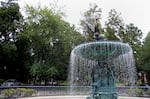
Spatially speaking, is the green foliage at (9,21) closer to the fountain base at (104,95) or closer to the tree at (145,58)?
the tree at (145,58)

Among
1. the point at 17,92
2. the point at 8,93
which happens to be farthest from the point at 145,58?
the point at 8,93

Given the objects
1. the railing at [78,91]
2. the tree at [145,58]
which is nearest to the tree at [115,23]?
the tree at [145,58]

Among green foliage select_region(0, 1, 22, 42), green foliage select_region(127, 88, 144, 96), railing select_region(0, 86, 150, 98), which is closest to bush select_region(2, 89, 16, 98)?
railing select_region(0, 86, 150, 98)

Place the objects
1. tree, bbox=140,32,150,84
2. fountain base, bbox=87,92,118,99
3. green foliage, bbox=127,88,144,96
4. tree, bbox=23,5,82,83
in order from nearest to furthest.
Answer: fountain base, bbox=87,92,118,99, green foliage, bbox=127,88,144,96, tree, bbox=23,5,82,83, tree, bbox=140,32,150,84

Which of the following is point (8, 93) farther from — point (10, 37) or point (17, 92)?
point (10, 37)

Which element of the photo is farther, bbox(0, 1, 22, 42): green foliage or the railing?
bbox(0, 1, 22, 42): green foliage

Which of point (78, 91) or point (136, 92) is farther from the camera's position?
point (78, 91)

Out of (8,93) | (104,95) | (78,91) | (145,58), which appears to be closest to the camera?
(104,95)

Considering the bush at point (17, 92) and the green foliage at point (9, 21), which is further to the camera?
the green foliage at point (9, 21)

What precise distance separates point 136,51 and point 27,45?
14640 mm

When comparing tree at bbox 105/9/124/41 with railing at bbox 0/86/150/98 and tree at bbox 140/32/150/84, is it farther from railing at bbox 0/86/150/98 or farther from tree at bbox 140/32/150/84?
railing at bbox 0/86/150/98

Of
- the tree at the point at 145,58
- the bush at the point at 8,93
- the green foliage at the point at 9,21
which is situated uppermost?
the green foliage at the point at 9,21

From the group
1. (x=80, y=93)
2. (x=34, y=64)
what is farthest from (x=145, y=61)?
(x=80, y=93)

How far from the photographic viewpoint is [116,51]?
1257 cm
